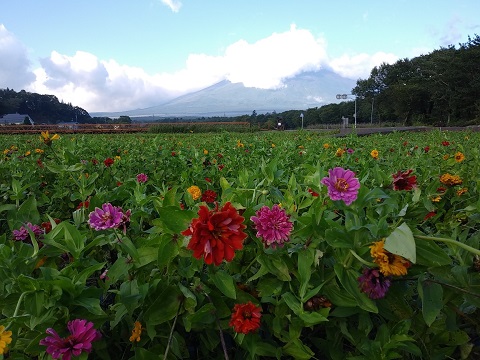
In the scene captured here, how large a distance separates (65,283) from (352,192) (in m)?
0.53

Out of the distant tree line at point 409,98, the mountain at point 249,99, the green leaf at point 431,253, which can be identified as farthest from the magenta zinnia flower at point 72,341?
the mountain at point 249,99

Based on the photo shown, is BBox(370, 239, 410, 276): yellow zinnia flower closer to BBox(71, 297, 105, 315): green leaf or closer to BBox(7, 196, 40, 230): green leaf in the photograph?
BBox(71, 297, 105, 315): green leaf

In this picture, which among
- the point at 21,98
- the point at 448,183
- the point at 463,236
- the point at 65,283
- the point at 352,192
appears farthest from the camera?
the point at 21,98

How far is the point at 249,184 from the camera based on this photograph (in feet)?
3.65

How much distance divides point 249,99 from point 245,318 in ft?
494

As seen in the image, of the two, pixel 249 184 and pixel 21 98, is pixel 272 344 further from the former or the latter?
pixel 21 98

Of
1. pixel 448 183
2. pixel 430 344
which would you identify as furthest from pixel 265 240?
pixel 448 183

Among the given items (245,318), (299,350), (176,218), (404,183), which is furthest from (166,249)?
(404,183)

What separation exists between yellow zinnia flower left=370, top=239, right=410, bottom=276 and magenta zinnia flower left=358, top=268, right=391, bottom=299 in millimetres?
30

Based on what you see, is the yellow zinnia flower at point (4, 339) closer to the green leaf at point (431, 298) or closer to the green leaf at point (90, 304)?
the green leaf at point (90, 304)

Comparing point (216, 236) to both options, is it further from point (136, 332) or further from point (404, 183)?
point (404, 183)

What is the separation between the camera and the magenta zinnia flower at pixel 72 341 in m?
0.62

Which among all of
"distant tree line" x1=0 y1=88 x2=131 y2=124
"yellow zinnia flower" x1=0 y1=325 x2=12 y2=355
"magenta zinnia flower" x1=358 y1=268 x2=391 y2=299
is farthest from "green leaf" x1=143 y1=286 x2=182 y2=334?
"distant tree line" x1=0 y1=88 x2=131 y2=124

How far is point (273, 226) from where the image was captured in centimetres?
69
